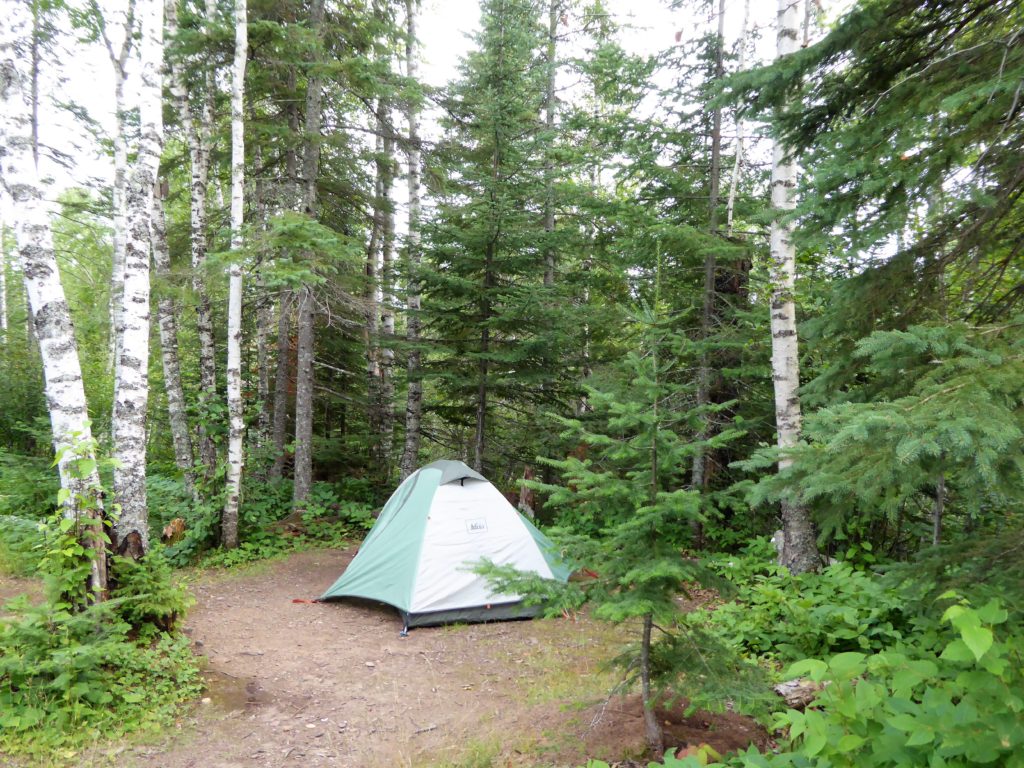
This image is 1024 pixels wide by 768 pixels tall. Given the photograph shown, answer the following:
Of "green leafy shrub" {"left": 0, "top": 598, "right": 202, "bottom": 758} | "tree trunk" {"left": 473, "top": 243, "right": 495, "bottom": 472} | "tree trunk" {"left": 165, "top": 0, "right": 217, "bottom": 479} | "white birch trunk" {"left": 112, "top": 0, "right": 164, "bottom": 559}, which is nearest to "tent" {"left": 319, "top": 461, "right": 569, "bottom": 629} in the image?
"green leafy shrub" {"left": 0, "top": 598, "right": 202, "bottom": 758}

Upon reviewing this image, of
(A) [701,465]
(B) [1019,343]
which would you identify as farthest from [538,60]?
(B) [1019,343]

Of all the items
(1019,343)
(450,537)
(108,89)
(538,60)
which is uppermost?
(538,60)

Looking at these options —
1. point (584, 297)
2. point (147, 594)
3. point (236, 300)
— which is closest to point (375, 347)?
point (236, 300)

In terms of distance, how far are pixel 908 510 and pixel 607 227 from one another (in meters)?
7.03

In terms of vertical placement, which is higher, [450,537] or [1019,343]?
[1019,343]

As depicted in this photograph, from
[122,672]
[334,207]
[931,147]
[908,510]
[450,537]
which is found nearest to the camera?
[931,147]

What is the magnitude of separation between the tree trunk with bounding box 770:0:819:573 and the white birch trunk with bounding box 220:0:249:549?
6677 mm

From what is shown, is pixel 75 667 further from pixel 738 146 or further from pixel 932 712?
pixel 738 146

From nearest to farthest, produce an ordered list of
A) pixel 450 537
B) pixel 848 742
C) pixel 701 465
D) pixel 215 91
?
pixel 848 742
pixel 450 537
pixel 701 465
pixel 215 91

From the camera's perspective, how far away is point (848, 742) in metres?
2.08

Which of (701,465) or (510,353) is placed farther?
(510,353)

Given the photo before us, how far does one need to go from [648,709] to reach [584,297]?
374 inches

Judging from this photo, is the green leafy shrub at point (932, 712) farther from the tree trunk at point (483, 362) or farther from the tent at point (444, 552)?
the tree trunk at point (483, 362)

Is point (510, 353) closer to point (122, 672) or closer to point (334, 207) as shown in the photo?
point (334, 207)
